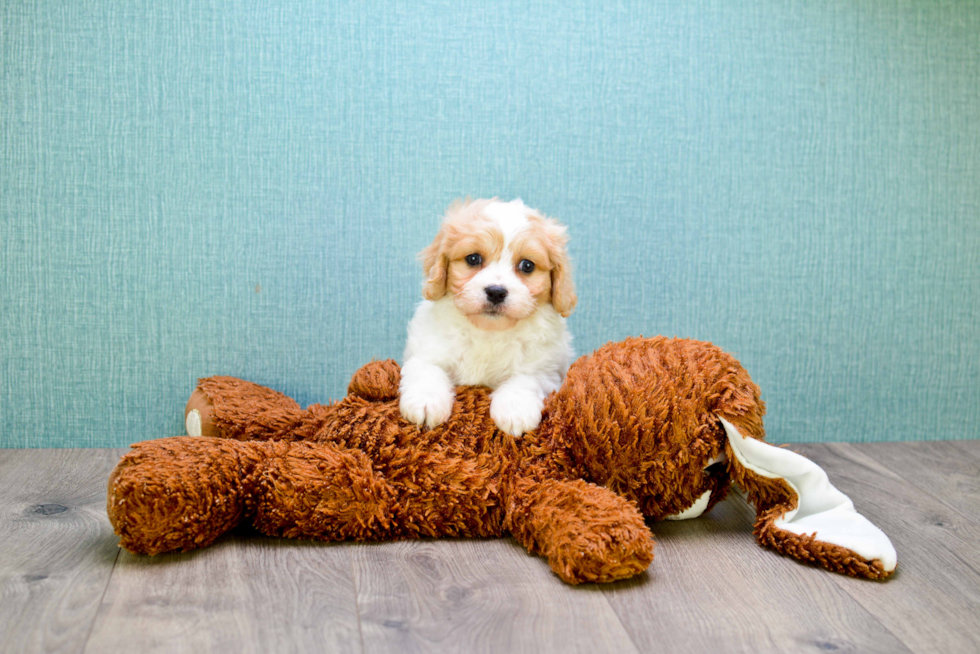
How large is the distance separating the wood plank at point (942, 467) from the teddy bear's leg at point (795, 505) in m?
0.51

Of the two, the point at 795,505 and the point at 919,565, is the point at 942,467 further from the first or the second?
the point at 795,505

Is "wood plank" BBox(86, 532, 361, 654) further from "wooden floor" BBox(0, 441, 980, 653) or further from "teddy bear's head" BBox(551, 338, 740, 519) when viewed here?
"teddy bear's head" BBox(551, 338, 740, 519)

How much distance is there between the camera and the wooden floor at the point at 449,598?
119cm

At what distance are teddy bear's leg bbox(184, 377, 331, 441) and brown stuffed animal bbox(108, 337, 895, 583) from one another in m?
0.16

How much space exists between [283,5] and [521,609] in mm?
1677

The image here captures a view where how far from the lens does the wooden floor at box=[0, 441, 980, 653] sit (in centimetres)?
119

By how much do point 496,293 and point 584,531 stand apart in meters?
0.51

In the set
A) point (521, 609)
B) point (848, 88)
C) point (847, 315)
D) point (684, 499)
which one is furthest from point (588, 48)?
point (521, 609)

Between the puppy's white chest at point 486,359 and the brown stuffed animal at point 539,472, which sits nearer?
the brown stuffed animal at point 539,472

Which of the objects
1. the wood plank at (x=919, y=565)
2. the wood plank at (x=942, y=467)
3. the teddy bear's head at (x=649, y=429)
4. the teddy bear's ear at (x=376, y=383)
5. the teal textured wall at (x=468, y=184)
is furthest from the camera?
the teal textured wall at (x=468, y=184)

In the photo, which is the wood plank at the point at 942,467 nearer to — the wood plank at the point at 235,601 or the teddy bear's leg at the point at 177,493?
the wood plank at the point at 235,601

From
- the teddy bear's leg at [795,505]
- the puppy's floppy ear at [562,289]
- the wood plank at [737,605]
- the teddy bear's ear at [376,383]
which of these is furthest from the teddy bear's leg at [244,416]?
the teddy bear's leg at [795,505]

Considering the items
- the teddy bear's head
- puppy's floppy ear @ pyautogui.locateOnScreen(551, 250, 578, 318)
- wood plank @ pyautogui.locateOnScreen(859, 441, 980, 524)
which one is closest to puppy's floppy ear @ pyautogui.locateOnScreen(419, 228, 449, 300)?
puppy's floppy ear @ pyautogui.locateOnScreen(551, 250, 578, 318)

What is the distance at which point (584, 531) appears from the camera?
53.9 inches
